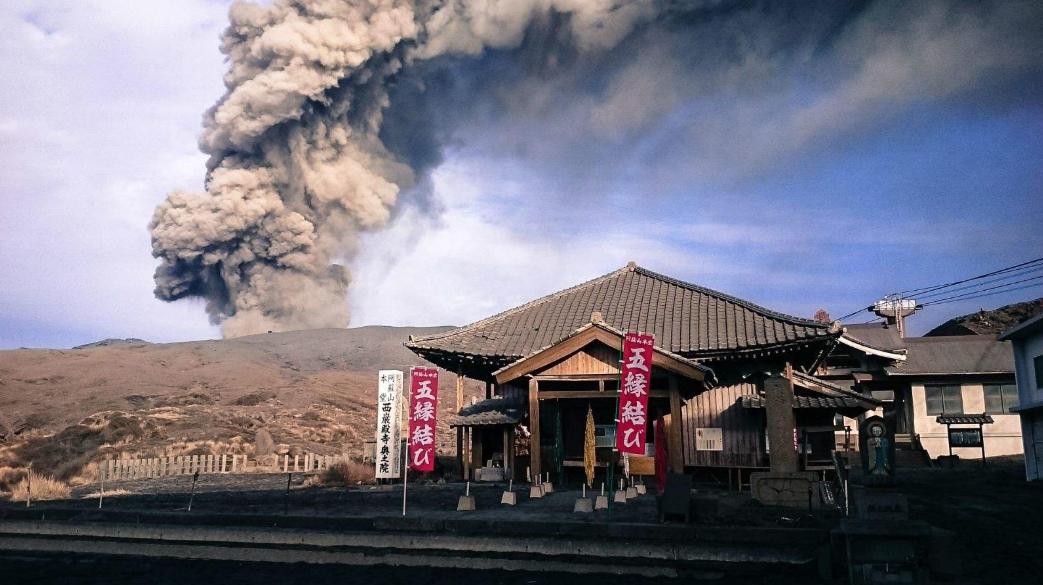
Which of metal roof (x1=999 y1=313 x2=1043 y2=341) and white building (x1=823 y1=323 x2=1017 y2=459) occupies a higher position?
metal roof (x1=999 y1=313 x2=1043 y2=341)

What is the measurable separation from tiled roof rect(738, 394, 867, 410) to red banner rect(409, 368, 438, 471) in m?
8.93

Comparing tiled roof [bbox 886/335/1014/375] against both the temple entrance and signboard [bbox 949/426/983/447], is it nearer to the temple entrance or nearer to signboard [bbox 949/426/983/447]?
signboard [bbox 949/426/983/447]

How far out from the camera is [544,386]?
2086 centimetres

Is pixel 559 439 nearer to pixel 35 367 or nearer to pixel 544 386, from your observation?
pixel 544 386

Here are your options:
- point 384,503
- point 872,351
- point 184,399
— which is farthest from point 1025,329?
point 184,399

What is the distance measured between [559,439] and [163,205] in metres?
60.6

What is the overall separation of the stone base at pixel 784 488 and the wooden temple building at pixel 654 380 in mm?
3822

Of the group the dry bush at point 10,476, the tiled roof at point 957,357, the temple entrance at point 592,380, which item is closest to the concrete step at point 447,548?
the temple entrance at point 592,380

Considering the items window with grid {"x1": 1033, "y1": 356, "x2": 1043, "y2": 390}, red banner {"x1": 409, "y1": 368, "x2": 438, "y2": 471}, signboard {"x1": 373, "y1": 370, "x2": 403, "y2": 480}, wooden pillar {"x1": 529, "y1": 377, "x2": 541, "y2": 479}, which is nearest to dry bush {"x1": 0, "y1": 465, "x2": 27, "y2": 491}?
signboard {"x1": 373, "y1": 370, "x2": 403, "y2": 480}

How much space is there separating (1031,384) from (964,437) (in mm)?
9885

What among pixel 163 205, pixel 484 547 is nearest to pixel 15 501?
pixel 484 547

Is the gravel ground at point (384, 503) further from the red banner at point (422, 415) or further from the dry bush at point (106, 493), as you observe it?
the red banner at point (422, 415)

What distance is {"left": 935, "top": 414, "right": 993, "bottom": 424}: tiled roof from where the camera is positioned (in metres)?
31.0

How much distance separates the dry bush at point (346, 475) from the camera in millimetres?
23781
